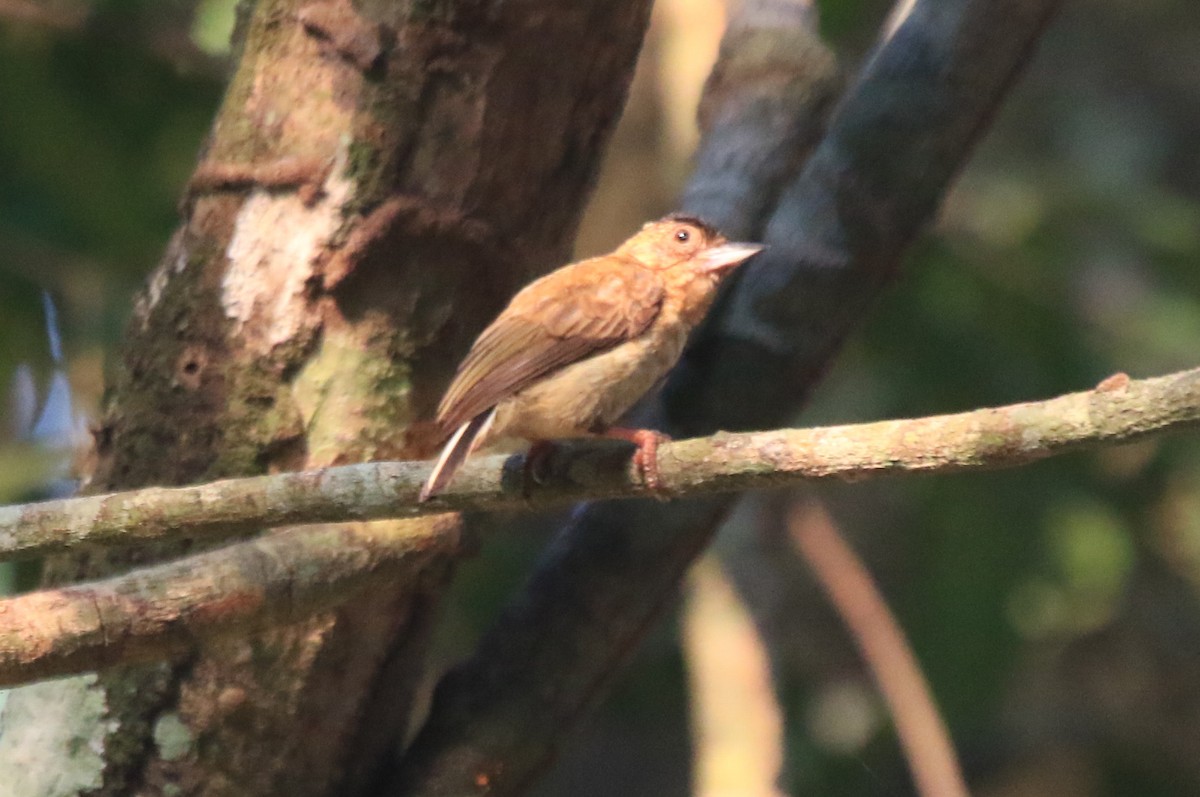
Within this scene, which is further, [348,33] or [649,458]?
[348,33]

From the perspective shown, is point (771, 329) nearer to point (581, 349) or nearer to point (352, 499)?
point (581, 349)

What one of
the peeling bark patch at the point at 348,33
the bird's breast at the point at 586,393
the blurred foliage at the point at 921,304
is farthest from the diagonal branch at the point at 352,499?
the blurred foliage at the point at 921,304

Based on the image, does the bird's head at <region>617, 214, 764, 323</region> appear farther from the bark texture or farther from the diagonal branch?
the diagonal branch

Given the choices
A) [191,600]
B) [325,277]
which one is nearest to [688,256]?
[325,277]

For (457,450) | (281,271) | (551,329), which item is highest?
(551,329)

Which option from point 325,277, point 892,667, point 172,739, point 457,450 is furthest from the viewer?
point 892,667

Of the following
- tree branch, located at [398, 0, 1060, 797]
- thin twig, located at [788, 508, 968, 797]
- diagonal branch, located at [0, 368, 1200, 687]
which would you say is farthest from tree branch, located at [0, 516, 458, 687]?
thin twig, located at [788, 508, 968, 797]
